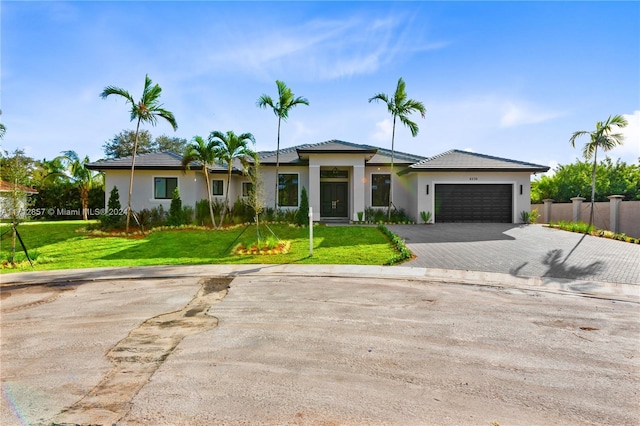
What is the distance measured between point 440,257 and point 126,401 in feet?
36.8

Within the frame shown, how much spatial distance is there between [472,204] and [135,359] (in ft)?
68.2

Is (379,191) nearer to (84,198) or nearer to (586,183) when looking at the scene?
(586,183)

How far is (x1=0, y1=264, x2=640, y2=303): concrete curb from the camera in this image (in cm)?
900

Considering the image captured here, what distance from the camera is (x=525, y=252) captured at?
1352cm

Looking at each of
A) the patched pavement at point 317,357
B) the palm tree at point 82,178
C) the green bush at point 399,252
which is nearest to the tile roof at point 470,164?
the green bush at point 399,252

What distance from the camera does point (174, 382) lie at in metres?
4.07

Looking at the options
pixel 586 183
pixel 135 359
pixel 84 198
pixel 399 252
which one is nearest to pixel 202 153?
pixel 399 252

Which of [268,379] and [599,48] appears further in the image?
[599,48]

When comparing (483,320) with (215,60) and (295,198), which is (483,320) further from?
(295,198)

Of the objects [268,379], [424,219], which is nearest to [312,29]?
[268,379]

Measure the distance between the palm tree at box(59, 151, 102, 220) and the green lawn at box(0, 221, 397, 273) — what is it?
9.69 meters

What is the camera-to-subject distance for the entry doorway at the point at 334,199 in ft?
77.5

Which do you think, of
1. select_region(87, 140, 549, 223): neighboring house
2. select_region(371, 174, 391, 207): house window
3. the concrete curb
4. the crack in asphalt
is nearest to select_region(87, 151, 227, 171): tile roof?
select_region(87, 140, 549, 223): neighboring house

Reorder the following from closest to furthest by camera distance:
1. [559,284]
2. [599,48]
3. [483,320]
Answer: [483,320] → [559,284] → [599,48]
